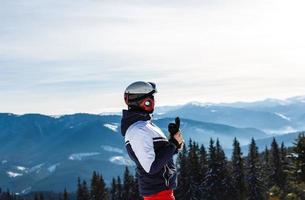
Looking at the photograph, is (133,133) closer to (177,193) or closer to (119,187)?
(177,193)

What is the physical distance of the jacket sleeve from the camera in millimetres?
6590

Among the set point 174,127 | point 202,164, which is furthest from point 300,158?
point 202,164

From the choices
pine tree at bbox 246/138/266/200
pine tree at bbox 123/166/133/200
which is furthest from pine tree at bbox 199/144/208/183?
pine tree at bbox 123/166/133/200

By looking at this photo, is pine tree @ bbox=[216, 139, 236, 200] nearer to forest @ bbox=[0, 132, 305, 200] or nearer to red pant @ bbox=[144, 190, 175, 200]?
forest @ bbox=[0, 132, 305, 200]

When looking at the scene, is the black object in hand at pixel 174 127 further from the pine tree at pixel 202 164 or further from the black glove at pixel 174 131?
the pine tree at pixel 202 164

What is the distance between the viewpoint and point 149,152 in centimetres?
661

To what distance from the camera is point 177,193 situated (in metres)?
81.9

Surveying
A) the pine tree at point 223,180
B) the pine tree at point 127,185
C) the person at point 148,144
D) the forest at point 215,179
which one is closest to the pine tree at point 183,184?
the forest at point 215,179

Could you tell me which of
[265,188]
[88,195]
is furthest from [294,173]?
[88,195]

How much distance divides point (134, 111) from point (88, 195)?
8499 cm

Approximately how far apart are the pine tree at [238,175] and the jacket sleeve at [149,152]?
76656mm

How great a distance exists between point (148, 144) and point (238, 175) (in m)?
80.3

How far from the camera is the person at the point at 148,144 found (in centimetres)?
664

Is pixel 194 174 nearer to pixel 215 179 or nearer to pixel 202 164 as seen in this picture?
pixel 202 164
